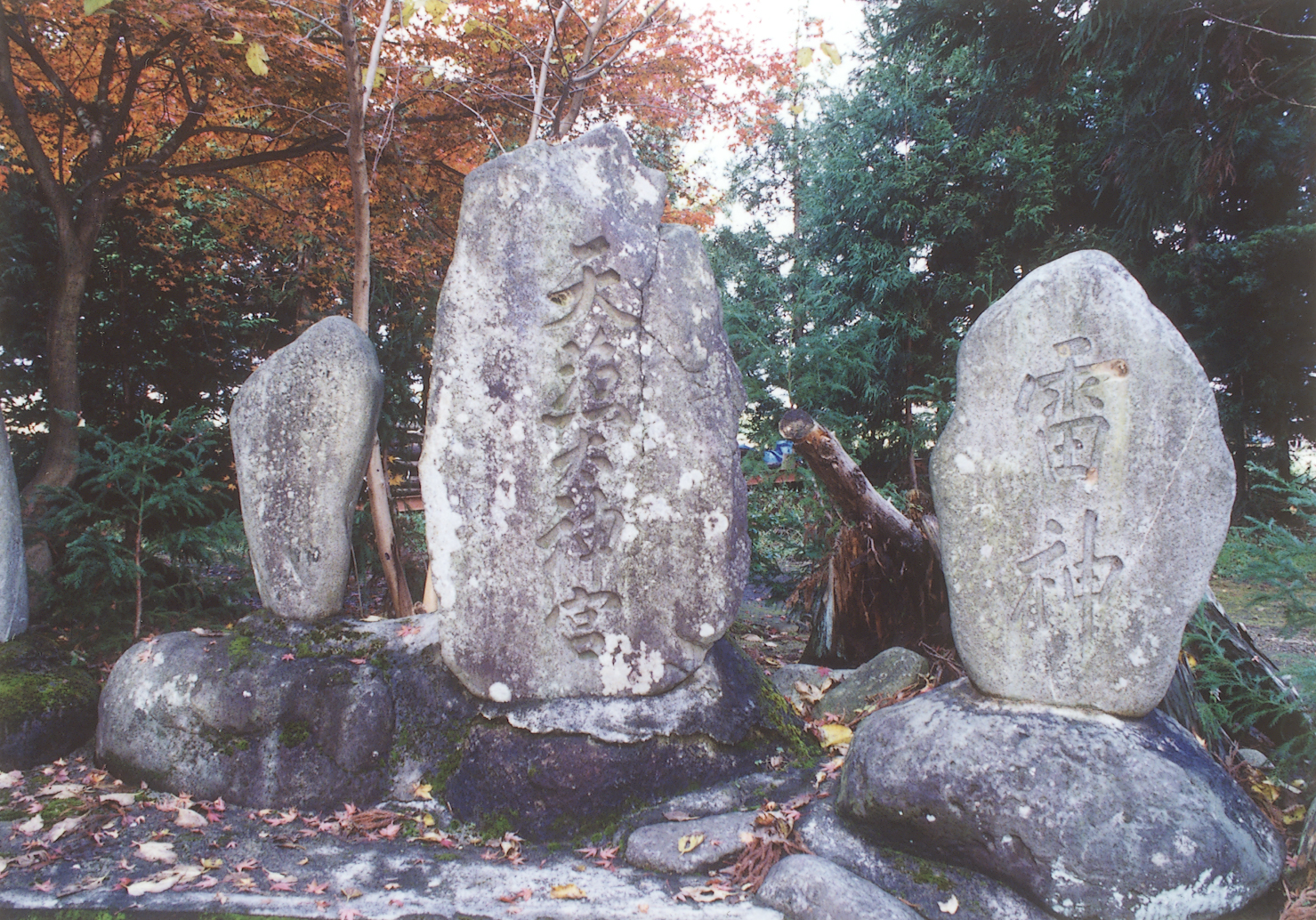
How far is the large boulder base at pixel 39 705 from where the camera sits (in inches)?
157

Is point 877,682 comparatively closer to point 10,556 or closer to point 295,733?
point 295,733

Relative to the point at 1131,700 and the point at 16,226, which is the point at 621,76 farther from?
the point at 1131,700

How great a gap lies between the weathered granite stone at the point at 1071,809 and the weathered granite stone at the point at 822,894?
320 mm

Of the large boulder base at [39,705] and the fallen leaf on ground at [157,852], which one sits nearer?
the fallen leaf on ground at [157,852]

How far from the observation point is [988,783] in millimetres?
2881

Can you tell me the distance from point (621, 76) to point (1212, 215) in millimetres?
7880

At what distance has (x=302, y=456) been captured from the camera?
155 inches

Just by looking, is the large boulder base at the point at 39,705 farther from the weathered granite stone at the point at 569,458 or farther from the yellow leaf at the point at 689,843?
the yellow leaf at the point at 689,843

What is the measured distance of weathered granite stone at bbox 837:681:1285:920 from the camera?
8.68 feet

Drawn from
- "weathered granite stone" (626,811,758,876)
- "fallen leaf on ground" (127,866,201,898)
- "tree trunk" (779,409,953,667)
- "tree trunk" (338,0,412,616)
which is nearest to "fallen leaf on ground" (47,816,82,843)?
"fallen leaf on ground" (127,866,201,898)

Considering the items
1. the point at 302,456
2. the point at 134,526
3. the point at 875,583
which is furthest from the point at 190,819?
the point at 875,583

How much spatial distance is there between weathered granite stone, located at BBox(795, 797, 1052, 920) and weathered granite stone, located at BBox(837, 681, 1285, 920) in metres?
0.05

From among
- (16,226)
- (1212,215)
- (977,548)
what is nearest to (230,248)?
(16,226)

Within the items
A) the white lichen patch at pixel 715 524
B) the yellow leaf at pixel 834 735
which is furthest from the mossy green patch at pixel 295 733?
the yellow leaf at pixel 834 735
